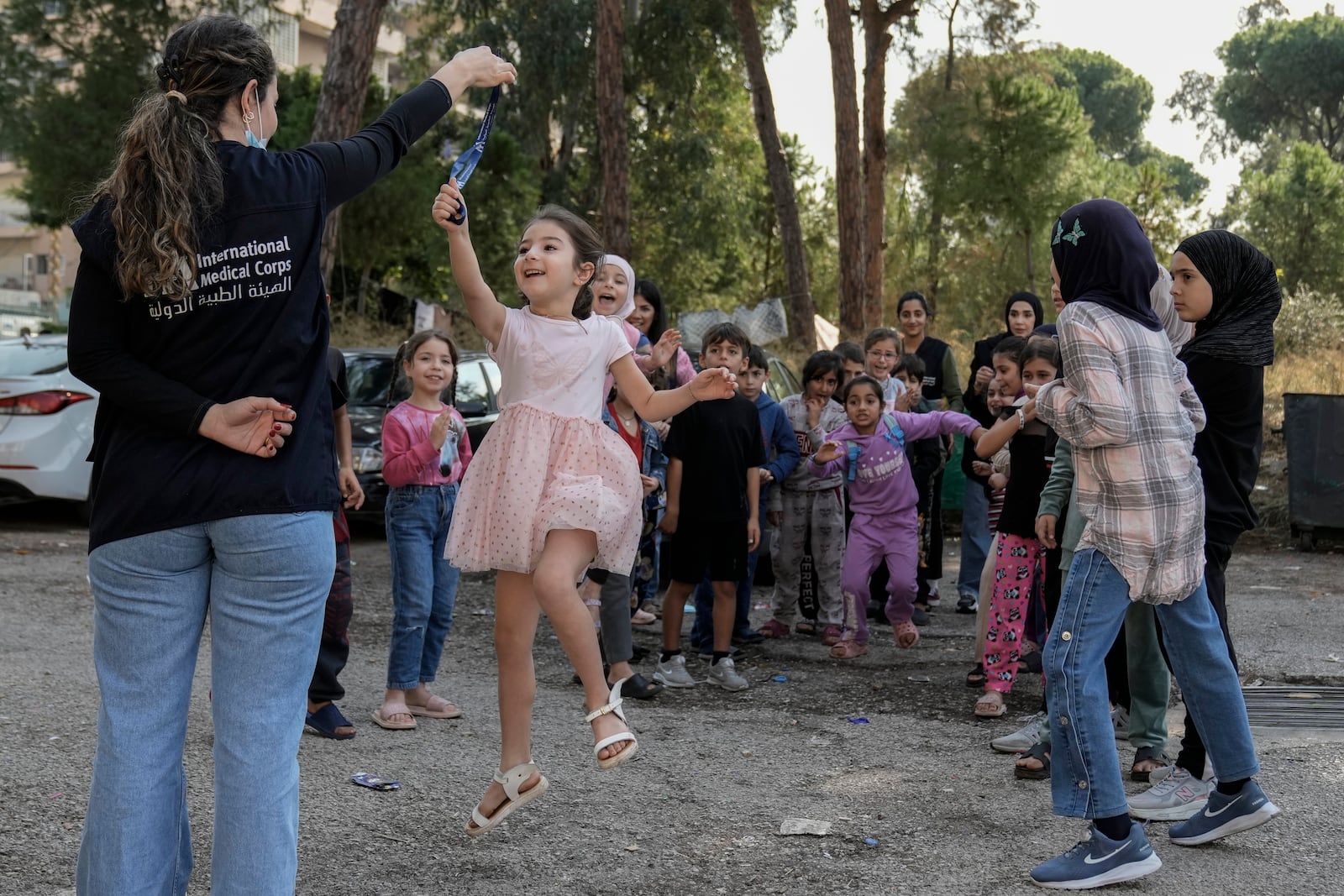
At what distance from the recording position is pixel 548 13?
27141 millimetres

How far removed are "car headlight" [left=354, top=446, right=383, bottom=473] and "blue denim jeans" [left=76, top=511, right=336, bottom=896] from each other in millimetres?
8391

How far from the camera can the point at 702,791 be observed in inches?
195

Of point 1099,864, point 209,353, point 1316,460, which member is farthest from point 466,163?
point 1316,460

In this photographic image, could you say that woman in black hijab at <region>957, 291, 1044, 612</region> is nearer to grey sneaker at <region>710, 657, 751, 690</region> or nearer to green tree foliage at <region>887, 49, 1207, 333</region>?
grey sneaker at <region>710, 657, 751, 690</region>

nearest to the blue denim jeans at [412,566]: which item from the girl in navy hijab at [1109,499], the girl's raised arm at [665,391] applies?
the girl's raised arm at [665,391]

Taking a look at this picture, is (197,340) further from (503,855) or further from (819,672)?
(819,672)

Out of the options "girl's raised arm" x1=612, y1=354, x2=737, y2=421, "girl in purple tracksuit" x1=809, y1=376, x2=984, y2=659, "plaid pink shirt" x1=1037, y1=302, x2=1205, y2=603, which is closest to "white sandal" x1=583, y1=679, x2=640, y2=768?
"girl's raised arm" x1=612, y1=354, x2=737, y2=421

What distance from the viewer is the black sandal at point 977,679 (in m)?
6.68

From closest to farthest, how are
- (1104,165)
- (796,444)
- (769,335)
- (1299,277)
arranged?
(796,444) → (769,335) → (1299,277) → (1104,165)

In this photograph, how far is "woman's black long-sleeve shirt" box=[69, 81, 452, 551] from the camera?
278 centimetres

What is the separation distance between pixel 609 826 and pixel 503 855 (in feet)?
1.46

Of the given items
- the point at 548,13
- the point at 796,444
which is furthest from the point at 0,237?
the point at 796,444

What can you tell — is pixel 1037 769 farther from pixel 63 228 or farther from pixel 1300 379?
pixel 63 228

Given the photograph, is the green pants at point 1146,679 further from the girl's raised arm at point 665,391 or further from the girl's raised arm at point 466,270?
the girl's raised arm at point 466,270
